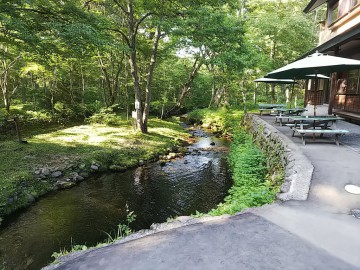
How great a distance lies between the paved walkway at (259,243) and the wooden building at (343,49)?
834cm

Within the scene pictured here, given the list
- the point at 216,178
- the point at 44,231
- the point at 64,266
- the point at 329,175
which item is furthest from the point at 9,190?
the point at 329,175

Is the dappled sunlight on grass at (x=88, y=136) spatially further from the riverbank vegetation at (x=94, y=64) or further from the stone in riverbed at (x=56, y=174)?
the stone in riverbed at (x=56, y=174)

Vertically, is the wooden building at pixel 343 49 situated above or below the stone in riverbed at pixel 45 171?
above

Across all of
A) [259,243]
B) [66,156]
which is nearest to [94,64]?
[66,156]

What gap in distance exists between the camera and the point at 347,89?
15.4m

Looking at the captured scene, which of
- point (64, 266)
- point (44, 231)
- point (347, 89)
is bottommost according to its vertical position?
point (44, 231)

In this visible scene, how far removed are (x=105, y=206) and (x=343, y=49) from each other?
15750mm

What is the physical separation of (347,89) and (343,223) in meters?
14.2

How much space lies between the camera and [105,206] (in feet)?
26.3

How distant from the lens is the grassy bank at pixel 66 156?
828cm

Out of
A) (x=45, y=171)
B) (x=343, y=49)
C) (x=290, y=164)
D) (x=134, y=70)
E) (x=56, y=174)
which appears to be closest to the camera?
(x=290, y=164)

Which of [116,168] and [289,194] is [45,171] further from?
[289,194]

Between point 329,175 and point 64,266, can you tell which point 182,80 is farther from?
point 64,266

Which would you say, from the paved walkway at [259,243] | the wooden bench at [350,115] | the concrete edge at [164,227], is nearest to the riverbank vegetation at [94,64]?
the concrete edge at [164,227]
